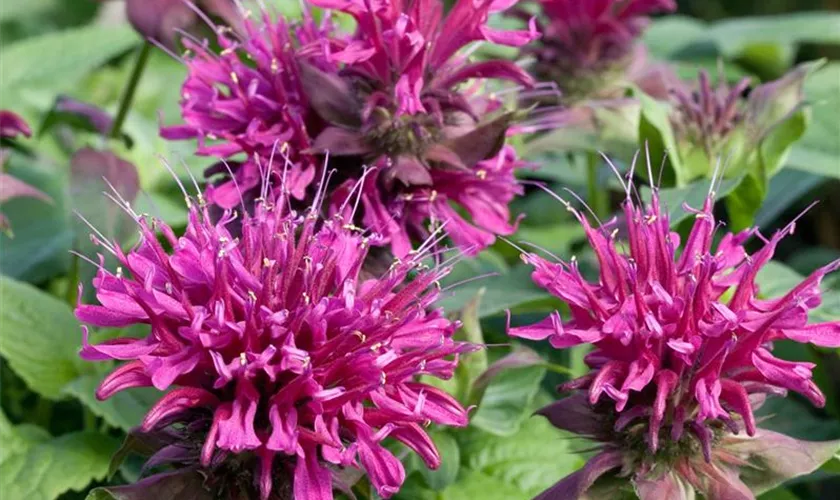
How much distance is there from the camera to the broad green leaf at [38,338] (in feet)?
3.29

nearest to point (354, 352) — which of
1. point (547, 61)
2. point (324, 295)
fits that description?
point (324, 295)

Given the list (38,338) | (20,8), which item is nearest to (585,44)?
(38,338)

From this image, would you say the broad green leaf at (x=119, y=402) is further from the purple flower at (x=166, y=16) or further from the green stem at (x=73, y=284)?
the purple flower at (x=166, y=16)

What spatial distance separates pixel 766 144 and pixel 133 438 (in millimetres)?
708

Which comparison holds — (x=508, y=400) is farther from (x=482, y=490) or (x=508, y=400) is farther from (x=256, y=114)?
A: (x=256, y=114)

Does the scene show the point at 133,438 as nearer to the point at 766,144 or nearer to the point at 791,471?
the point at 791,471

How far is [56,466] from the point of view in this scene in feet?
3.06

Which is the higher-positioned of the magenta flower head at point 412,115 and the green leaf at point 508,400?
the magenta flower head at point 412,115

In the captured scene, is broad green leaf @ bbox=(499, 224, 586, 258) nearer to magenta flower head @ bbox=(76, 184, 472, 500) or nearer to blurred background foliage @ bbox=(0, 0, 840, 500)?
blurred background foliage @ bbox=(0, 0, 840, 500)

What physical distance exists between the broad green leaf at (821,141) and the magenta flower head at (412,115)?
1.50 feet

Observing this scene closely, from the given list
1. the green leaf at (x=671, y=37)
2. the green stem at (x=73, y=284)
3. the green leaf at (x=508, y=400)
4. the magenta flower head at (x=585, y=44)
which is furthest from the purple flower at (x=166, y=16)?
the green leaf at (x=671, y=37)

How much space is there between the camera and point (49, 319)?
1041 millimetres

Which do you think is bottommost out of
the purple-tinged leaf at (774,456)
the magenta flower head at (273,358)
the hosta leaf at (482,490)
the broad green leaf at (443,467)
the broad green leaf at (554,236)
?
the broad green leaf at (554,236)

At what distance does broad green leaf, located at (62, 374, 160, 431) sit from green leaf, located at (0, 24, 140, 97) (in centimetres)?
52
